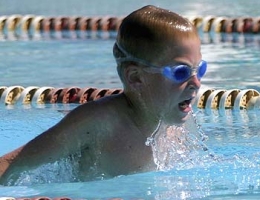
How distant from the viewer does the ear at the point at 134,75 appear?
350cm

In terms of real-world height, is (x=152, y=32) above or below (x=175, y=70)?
above

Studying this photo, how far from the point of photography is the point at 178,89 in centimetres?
344

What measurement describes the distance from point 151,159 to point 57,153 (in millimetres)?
412

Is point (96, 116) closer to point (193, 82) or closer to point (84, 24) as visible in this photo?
point (193, 82)

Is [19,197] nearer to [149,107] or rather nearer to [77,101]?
[149,107]

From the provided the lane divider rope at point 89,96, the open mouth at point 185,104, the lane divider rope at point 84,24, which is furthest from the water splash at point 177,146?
the lane divider rope at point 84,24

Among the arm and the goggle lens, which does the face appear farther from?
the arm

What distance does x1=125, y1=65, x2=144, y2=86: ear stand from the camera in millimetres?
3500

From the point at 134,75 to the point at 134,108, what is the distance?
0.14m

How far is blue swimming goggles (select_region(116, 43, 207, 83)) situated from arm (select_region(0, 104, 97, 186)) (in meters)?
0.31

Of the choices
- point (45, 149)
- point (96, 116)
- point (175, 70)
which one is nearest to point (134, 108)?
point (96, 116)

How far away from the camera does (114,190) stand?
3576 millimetres

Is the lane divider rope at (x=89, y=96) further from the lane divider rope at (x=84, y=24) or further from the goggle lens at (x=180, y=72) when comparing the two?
the lane divider rope at (x=84, y=24)

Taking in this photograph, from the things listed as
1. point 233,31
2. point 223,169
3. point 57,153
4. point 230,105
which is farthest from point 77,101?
point 233,31
